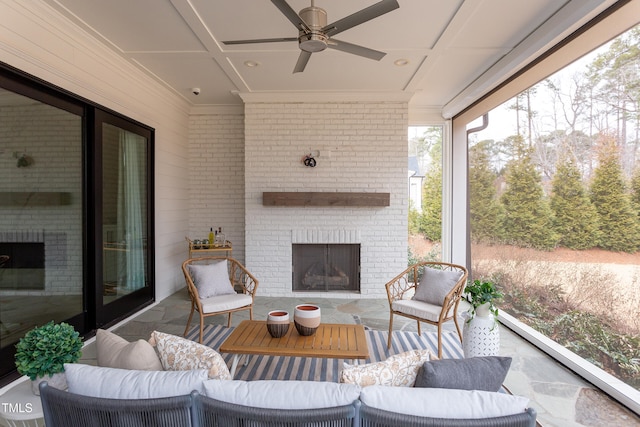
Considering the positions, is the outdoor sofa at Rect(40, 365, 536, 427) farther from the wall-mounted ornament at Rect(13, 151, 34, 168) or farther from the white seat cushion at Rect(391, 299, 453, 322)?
the wall-mounted ornament at Rect(13, 151, 34, 168)

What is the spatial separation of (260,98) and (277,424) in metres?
4.42

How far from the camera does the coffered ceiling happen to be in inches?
106

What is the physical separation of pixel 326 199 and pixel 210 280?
1982mm

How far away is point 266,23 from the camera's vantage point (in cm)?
295

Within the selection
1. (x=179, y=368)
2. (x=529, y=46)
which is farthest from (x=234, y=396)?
(x=529, y=46)

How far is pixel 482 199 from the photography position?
4.95 meters

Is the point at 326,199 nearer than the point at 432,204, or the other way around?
the point at 326,199

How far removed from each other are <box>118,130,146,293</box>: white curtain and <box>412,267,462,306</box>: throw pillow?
129 inches

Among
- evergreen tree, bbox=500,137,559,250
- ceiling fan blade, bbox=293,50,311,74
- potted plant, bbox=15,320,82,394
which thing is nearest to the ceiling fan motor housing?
ceiling fan blade, bbox=293,50,311,74

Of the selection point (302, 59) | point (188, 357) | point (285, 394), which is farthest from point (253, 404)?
point (302, 59)

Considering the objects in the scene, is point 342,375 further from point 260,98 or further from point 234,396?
point 260,98

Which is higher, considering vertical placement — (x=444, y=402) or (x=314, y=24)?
(x=314, y=24)

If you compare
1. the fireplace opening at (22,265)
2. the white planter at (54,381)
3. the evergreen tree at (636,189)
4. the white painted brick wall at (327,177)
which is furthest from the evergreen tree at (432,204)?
the white planter at (54,381)

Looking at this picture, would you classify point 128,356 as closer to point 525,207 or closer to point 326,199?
point 326,199
